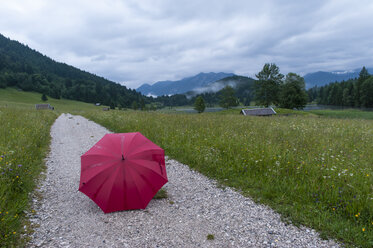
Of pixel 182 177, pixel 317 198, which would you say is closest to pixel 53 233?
pixel 182 177

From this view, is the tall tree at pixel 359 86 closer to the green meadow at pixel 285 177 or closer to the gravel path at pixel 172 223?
the green meadow at pixel 285 177

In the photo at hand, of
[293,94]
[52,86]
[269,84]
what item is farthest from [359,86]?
[52,86]

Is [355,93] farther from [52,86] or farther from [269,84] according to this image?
[52,86]

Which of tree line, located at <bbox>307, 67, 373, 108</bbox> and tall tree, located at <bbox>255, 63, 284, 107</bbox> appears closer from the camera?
tall tree, located at <bbox>255, 63, 284, 107</bbox>

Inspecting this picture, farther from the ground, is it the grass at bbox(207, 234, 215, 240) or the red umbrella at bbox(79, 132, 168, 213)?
the red umbrella at bbox(79, 132, 168, 213)

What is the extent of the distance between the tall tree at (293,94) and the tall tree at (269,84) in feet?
10.2

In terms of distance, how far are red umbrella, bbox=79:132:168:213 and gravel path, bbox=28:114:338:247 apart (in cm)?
44

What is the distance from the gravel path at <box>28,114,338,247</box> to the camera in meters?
4.08

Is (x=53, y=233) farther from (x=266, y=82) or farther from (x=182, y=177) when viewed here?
(x=266, y=82)

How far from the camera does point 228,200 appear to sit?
18.9ft

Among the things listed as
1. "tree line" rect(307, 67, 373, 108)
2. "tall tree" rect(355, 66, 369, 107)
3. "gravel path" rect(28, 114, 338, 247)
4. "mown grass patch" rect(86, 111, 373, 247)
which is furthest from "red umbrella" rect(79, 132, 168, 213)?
"tall tree" rect(355, 66, 369, 107)

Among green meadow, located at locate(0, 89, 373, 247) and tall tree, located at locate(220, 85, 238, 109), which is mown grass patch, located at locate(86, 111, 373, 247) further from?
tall tree, located at locate(220, 85, 238, 109)

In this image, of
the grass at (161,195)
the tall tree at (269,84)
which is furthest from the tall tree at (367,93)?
the grass at (161,195)

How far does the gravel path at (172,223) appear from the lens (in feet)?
13.4
